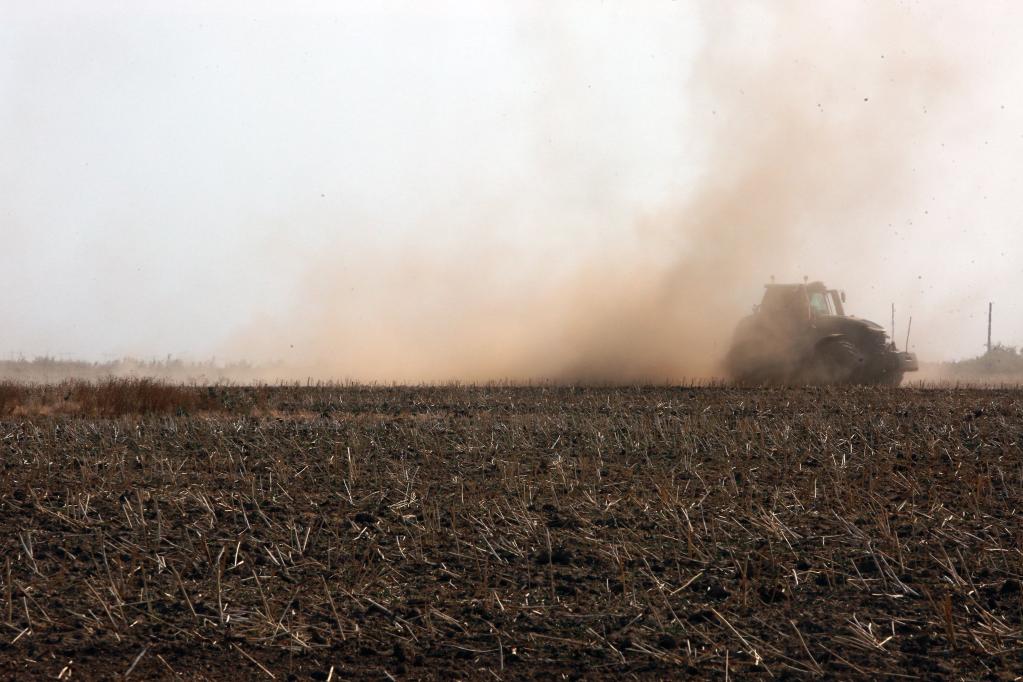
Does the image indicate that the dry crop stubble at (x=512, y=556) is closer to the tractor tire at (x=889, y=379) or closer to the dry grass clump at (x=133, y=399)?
the dry grass clump at (x=133, y=399)

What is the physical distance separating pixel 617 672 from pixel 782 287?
19272 millimetres

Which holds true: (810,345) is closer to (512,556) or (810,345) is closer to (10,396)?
(10,396)

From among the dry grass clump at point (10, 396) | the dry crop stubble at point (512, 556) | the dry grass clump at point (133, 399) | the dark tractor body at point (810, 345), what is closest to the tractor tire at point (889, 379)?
the dark tractor body at point (810, 345)

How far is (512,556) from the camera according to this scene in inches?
268

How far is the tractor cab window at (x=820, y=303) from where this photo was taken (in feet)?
75.4

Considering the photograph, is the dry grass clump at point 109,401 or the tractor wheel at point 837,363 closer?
the dry grass clump at point 109,401

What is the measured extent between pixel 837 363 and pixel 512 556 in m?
16.9

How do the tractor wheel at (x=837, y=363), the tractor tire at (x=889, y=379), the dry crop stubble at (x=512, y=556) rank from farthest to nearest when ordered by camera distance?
the tractor tire at (x=889, y=379) → the tractor wheel at (x=837, y=363) → the dry crop stubble at (x=512, y=556)

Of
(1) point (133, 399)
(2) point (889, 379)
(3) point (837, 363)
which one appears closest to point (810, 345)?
(3) point (837, 363)

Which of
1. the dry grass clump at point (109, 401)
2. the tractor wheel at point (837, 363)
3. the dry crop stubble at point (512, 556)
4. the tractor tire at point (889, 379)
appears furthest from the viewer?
the tractor tire at point (889, 379)

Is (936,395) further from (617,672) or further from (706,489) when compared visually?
(617,672)

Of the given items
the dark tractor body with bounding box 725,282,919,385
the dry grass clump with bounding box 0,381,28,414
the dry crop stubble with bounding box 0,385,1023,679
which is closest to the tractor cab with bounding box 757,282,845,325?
the dark tractor body with bounding box 725,282,919,385

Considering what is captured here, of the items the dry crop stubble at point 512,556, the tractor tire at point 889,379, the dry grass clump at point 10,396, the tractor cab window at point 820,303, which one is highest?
the tractor cab window at point 820,303

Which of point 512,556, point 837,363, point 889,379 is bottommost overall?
point 512,556
